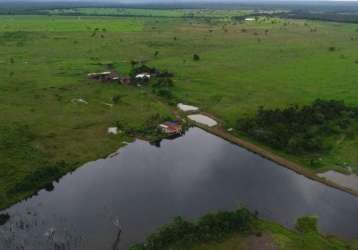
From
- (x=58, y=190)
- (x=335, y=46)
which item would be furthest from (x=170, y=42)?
(x=58, y=190)

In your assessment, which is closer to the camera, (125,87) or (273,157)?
(273,157)

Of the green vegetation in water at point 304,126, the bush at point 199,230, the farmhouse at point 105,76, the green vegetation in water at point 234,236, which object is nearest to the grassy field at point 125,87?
the farmhouse at point 105,76

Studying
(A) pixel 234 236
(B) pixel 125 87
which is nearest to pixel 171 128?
(B) pixel 125 87

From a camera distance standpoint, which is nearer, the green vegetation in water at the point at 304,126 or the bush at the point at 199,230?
the bush at the point at 199,230

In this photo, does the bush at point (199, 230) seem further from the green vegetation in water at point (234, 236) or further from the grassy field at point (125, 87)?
the grassy field at point (125, 87)

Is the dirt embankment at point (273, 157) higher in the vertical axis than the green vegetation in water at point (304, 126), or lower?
lower

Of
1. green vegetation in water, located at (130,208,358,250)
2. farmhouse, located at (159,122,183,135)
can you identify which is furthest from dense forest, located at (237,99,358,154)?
green vegetation in water, located at (130,208,358,250)

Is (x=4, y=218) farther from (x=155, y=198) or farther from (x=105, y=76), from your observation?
(x=105, y=76)

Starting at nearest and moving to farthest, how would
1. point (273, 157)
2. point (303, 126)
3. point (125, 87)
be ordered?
1. point (273, 157)
2. point (303, 126)
3. point (125, 87)

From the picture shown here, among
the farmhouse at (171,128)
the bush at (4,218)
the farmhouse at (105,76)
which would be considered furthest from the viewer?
the farmhouse at (105,76)
